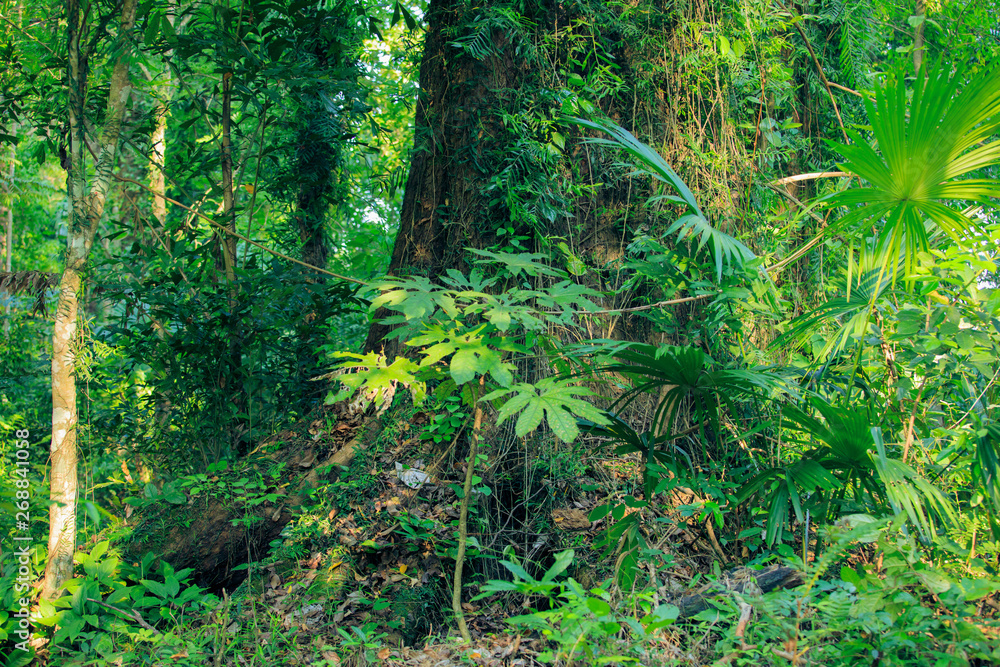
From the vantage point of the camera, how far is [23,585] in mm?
2568

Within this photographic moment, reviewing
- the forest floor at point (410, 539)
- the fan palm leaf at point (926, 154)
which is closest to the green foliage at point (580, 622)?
the forest floor at point (410, 539)

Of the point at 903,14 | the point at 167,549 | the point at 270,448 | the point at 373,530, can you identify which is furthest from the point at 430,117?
the point at 903,14

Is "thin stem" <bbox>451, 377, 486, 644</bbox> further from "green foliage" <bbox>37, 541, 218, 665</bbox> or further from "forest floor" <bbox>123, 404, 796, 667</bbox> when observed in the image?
"green foliage" <bbox>37, 541, 218, 665</bbox>

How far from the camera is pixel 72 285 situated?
2699 millimetres

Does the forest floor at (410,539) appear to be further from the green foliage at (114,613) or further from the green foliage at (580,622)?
the green foliage at (580,622)

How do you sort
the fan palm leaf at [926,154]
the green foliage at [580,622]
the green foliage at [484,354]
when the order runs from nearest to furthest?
the green foliage at [580,622], the green foliage at [484,354], the fan palm leaf at [926,154]

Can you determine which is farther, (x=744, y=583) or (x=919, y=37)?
(x=919, y=37)

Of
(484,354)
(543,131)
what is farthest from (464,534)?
(543,131)

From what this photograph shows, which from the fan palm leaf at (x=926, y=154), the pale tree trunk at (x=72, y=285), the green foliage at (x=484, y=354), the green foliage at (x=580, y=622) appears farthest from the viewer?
the pale tree trunk at (x=72, y=285)

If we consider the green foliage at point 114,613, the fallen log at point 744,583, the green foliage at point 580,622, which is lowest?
the green foliage at point 114,613

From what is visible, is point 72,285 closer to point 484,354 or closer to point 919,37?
point 484,354

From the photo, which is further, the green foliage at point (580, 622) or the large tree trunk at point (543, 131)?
the large tree trunk at point (543, 131)

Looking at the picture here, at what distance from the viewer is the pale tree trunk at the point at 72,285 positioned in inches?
104

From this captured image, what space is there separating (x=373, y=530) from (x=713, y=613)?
68.9 inches
